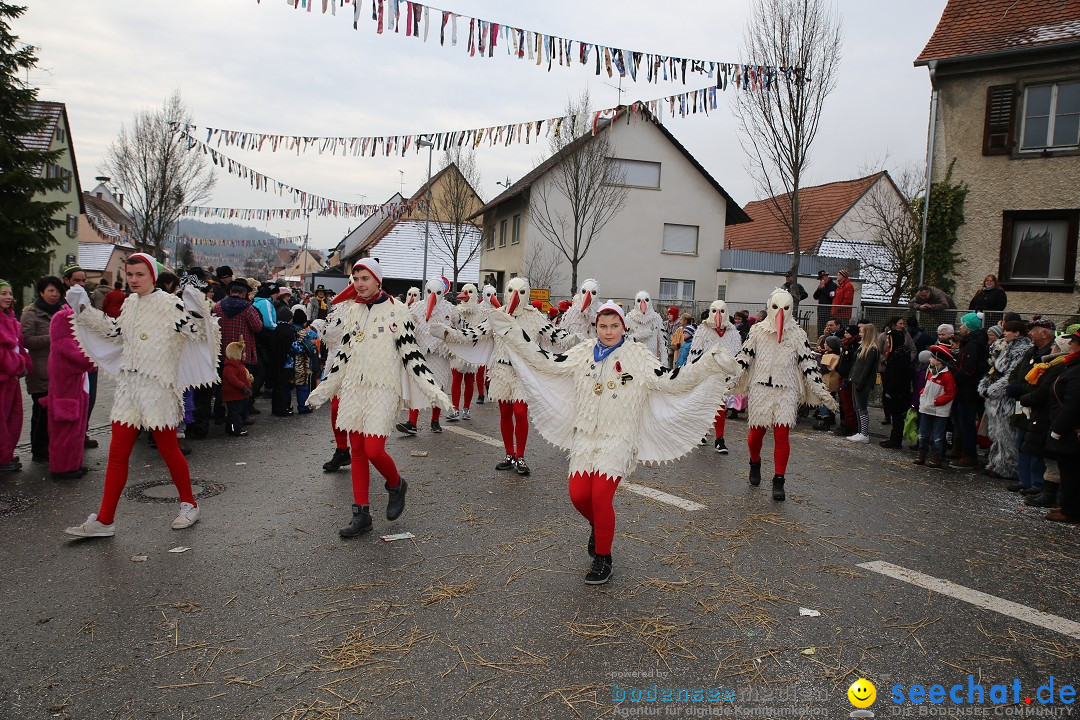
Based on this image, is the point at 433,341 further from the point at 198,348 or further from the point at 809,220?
the point at 809,220

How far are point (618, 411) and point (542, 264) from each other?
2717 centimetres

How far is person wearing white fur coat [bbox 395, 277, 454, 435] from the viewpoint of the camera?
32.9ft

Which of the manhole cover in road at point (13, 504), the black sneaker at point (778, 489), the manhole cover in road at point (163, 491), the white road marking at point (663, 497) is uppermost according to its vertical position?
the black sneaker at point (778, 489)

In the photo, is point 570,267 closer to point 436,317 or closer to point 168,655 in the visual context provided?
point 436,317

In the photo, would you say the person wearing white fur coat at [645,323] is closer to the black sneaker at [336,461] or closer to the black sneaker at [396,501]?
the black sneaker at [336,461]

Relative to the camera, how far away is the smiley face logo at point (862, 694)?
11.1 feet

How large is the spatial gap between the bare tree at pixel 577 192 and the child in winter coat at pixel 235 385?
1918 centimetres

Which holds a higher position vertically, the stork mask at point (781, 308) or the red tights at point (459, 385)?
the stork mask at point (781, 308)

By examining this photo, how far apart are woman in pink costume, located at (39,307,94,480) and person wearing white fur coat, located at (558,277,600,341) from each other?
Result: 5.65 meters

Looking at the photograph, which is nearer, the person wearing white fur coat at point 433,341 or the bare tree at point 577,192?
the person wearing white fur coat at point 433,341

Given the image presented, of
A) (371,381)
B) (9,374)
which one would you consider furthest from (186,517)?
(9,374)

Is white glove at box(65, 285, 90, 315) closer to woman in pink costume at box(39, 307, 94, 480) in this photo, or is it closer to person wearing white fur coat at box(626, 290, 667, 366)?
woman in pink costume at box(39, 307, 94, 480)

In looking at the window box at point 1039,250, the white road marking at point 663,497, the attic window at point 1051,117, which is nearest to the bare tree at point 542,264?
the window box at point 1039,250

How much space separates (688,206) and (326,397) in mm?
27975
